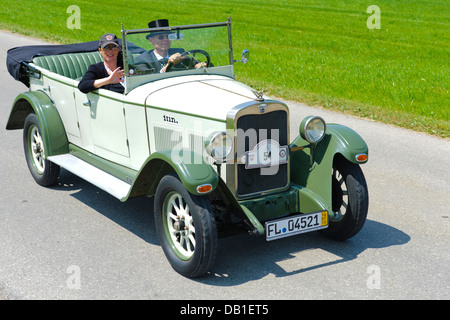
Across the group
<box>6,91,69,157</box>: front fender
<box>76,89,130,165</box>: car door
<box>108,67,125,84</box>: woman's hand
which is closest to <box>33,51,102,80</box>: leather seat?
<box>6,91,69,157</box>: front fender

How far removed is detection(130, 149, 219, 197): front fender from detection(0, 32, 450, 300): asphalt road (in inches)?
22.5

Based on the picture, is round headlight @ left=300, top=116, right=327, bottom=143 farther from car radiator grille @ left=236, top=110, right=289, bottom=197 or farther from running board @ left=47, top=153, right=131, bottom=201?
running board @ left=47, top=153, right=131, bottom=201

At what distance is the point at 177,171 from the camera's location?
4602mm

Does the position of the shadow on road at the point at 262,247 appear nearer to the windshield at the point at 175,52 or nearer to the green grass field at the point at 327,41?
the windshield at the point at 175,52

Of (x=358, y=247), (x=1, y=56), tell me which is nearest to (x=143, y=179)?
(x=358, y=247)

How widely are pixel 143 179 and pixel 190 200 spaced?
2.59 ft

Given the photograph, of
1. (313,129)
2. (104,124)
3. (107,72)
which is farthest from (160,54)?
(313,129)

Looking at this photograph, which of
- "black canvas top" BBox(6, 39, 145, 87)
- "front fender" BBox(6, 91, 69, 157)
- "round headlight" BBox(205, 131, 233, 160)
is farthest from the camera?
"black canvas top" BBox(6, 39, 145, 87)

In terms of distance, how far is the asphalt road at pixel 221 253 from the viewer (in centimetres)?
453

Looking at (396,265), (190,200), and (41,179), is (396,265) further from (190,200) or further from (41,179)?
(41,179)

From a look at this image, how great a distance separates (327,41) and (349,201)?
14.5 m

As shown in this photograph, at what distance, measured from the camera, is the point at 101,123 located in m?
6.08

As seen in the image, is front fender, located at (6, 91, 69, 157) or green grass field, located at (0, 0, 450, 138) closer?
front fender, located at (6, 91, 69, 157)

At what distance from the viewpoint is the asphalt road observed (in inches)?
178
